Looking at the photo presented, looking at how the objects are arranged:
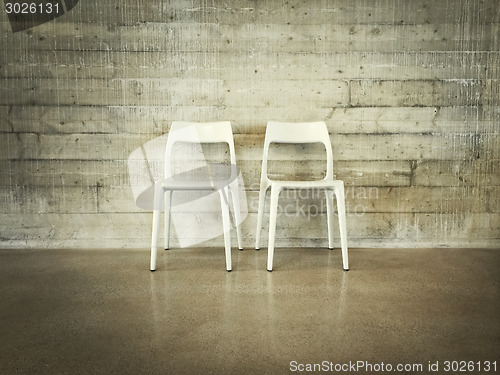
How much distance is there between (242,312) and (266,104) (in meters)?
1.51

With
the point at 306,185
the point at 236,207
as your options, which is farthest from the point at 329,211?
the point at 236,207

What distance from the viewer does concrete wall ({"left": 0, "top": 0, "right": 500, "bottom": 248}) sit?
8.85 ft

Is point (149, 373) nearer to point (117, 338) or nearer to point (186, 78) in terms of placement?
point (117, 338)

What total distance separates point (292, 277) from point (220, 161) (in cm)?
100

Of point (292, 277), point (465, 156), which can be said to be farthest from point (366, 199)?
point (292, 277)

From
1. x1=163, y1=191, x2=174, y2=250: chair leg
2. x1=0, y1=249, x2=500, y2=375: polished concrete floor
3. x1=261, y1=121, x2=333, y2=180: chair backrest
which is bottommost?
x1=0, y1=249, x2=500, y2=375: polished concrete floor

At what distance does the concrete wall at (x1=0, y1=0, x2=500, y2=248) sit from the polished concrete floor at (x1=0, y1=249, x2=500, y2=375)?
0.88 ft

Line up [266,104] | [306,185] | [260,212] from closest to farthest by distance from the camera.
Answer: [306,185] → [260,212] → [266,104]

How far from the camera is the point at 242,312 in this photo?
1.67 m

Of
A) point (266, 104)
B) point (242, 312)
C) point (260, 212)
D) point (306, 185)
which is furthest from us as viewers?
point (266, 104)

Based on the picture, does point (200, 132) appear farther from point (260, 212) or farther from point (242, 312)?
point (242, 312)

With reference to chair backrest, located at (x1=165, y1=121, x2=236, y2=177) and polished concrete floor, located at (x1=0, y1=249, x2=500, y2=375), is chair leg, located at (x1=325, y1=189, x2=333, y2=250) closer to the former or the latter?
polished concrete floor, located at (x1=0, y1=249, x2=500, y2=375)

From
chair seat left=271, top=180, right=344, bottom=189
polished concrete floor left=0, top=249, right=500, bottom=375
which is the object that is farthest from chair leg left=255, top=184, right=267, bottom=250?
chair seat left=271, top=180, right=344, bottom=189

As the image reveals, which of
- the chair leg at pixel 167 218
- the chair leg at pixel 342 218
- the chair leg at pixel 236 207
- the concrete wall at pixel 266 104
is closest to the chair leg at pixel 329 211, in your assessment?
the concrete wall at pixel 266 104
